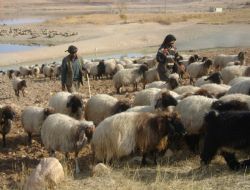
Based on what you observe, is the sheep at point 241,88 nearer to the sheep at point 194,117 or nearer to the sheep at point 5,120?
the sheep at point 194,117

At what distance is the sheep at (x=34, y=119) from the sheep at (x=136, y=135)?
2.42 meters

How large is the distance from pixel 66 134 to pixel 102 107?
235 centimetres

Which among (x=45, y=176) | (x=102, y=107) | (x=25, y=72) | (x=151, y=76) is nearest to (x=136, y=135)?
(x=45, y=176)

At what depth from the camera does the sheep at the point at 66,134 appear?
28.9ft

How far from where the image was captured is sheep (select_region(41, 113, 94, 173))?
8.80m

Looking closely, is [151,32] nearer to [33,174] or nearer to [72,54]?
[72,54]

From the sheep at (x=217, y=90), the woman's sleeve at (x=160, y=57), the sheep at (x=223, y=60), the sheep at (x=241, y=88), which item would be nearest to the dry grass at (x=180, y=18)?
the sheep at (x=223, y=60)

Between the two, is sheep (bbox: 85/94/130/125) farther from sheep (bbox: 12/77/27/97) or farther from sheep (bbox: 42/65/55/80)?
sheep (bbox: 42/65/55/80)

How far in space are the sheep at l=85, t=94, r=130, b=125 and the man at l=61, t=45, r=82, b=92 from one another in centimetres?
115

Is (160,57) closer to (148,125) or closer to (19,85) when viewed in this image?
(148,125)

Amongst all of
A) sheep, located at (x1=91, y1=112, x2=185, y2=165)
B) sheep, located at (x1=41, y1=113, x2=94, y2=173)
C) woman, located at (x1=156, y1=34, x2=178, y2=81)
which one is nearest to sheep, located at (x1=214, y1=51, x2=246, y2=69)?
woman, located at (x1=156, y1=34, x2=178, y2=81)

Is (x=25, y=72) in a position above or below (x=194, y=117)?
below

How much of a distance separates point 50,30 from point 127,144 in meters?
67.4

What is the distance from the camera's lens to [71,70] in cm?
A: 1222
